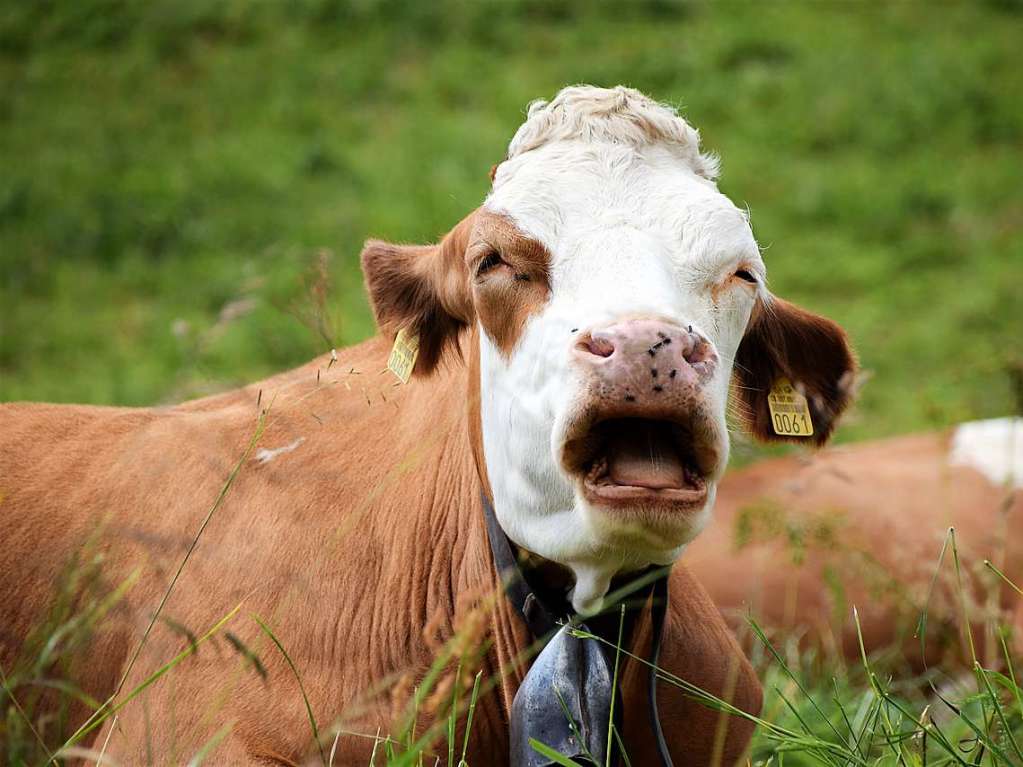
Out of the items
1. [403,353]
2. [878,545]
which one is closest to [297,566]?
[403,353]

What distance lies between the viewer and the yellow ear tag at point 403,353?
3711 millimetres

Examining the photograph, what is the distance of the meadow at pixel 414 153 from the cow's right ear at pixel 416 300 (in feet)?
15.8

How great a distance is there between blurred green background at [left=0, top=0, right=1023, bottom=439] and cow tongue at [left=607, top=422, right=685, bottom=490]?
5.92m

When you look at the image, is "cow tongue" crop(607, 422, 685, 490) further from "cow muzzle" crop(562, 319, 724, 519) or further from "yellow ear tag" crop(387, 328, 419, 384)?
"yellow ear tag" crop(387, 328, 419, 384)

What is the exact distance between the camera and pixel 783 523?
5277 mm

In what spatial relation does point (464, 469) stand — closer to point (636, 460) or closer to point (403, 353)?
point (403, 353)

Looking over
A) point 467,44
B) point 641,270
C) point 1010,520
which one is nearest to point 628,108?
point 641,270

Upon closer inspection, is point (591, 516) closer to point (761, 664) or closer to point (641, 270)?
point (641, 270)

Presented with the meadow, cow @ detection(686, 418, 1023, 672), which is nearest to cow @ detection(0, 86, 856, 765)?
cow @ detection(686, 418, 1023, 672)

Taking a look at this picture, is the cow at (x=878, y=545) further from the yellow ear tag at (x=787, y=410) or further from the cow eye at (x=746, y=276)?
the cow eye at (x=746, y=276)

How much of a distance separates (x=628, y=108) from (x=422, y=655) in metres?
1.51

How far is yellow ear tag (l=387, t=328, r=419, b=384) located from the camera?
371cm

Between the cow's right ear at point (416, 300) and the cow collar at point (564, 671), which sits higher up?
the cow's right ear at point (416, 300)

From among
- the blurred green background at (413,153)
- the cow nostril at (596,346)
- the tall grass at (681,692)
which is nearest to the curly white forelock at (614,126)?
the cow nostril at (596,346)
